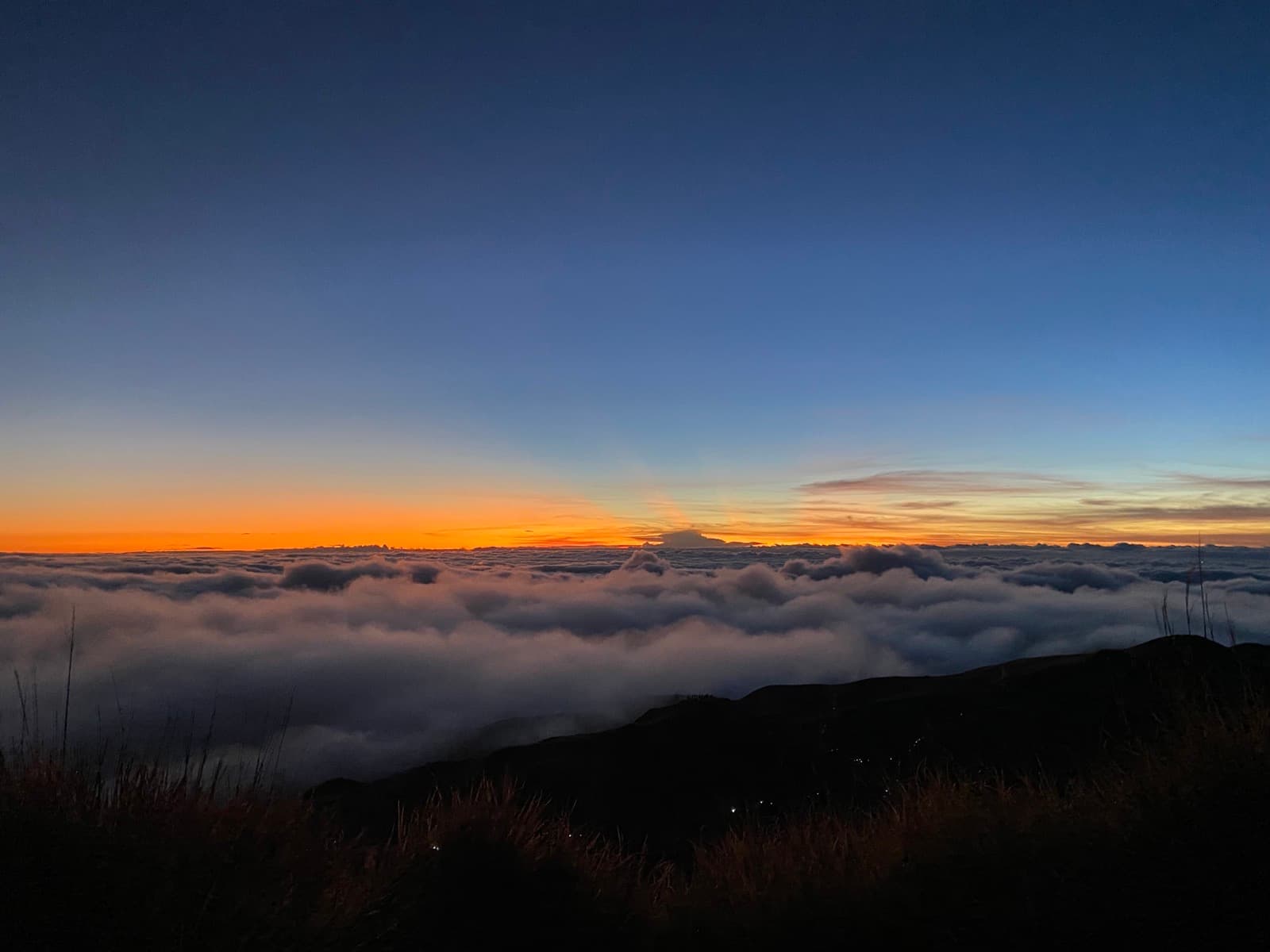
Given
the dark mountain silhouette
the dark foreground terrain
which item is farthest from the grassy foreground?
the dark mountain silhouette

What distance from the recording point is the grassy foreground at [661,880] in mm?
4109

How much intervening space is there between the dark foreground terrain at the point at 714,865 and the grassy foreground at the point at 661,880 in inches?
0.5

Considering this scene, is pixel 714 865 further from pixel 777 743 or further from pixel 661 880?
pixel 777 743

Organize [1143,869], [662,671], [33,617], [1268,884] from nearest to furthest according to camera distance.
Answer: [1268,884] < [1143,869] < [33,617] < [662,671]

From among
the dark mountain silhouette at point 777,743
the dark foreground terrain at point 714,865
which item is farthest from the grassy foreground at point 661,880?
the dark mountain silhouette at point 777,743

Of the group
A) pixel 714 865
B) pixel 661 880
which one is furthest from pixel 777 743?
pixel 714 865

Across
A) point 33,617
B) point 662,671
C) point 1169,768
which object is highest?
point 1169,768

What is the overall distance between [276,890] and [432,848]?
1229mm

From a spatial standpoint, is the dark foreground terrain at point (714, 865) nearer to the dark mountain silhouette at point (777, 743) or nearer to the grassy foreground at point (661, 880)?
the grassy foreground at point (661, 880)

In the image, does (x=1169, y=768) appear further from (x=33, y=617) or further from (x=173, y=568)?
(x=173, y=568)

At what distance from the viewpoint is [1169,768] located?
17.2 ft

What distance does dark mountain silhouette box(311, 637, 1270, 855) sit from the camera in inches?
1540

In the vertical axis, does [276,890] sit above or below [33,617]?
above

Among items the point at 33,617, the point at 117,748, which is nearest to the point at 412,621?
the point at 33,617
